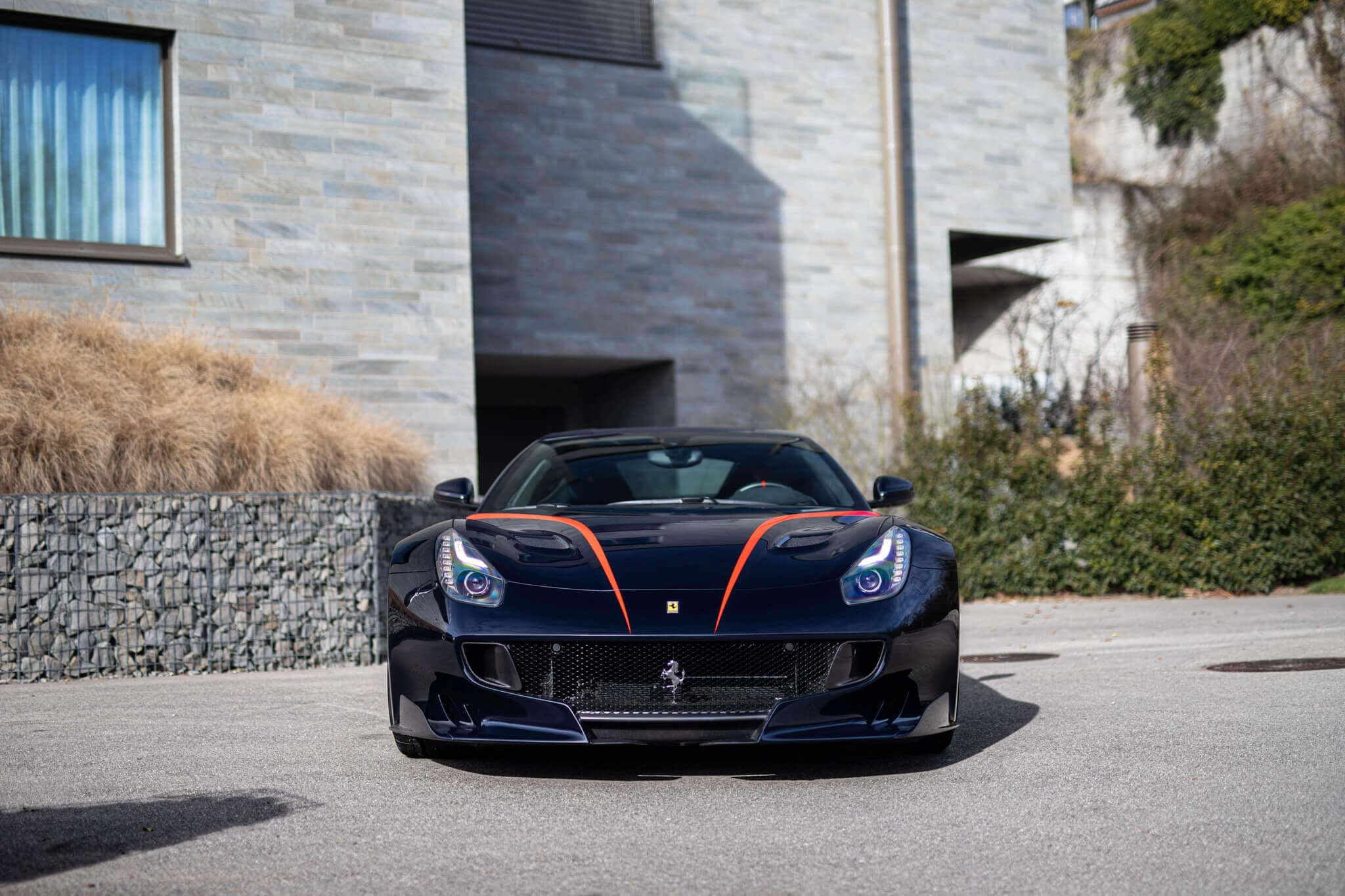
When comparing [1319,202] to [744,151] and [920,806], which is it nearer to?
[744,151]

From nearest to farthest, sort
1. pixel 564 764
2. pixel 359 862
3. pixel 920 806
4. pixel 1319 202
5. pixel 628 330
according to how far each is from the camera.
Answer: pixel 359 862 → pixel 920 806 → pixel 564 764 → pixel 628 330 → pixel 1319 202

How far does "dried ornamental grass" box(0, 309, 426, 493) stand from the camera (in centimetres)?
827

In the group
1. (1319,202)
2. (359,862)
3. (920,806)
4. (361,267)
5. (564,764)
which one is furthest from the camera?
(1319,202)

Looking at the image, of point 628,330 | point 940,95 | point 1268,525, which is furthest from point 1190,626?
point 940,95

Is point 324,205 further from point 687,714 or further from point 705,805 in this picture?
point 705,805

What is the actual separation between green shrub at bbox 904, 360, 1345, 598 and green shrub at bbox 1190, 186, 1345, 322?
32.2 ft

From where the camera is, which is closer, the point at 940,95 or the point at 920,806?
the point at 920,806

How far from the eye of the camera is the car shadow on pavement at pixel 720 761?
4.29 meters

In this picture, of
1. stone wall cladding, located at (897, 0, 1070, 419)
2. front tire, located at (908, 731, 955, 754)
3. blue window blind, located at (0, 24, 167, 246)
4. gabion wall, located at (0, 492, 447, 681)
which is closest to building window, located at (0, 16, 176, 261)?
blue window blind, located at (0, 24, 167, 246)

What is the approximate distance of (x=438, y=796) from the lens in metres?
3.98

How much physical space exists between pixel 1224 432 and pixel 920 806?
27.3ft

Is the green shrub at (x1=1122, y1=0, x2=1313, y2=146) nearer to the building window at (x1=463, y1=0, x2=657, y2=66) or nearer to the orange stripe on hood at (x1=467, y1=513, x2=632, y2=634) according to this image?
the building window at (x1=463, y1=0, x2=657, y2=66)

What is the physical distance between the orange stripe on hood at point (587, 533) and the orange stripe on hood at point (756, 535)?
3 centimetres

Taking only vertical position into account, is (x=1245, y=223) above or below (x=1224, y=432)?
above
